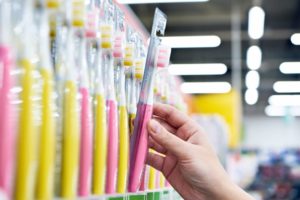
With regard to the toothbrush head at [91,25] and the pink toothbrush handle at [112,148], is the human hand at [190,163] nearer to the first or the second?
the pink toothbrush handle at [112,148]

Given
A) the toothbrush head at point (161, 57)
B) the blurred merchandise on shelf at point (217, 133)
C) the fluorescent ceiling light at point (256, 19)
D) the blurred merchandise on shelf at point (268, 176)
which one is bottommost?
the blurred merchandise on shelf at point (268, 176)

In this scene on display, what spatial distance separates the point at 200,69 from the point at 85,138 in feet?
49.7

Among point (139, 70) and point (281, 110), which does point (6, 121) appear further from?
point (281, 110)

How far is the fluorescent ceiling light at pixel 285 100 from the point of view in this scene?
1948cm

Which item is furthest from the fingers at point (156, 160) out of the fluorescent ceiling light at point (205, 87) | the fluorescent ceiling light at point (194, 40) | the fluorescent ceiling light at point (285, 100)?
the fluorescent ceiling light at point (285, 100)

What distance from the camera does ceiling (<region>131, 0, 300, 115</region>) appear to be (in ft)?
39.9

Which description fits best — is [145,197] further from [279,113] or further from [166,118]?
[279,113]

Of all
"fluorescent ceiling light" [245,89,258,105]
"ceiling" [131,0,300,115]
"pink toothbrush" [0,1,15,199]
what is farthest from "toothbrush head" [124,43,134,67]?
"fluorescent ceiling light" [245,89,258,105]

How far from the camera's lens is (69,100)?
1025 mm

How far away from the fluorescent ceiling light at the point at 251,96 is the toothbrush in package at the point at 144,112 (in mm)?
17950

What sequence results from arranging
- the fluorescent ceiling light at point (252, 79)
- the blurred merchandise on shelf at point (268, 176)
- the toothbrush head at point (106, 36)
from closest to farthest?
1. the toothbrush head at point (106, 36)
2. the blurred merchandise on shelf at point (268, 176)
3. the fluorescent ceiling light at point (252, 79)

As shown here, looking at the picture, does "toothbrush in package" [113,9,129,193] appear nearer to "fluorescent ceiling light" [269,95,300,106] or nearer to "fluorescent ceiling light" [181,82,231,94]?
"fluorescent ceiling light" [181,82,231,94]

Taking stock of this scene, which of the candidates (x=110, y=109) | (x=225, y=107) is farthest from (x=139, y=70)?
(x=225, y=107)

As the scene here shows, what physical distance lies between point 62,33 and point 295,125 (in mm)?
22524
